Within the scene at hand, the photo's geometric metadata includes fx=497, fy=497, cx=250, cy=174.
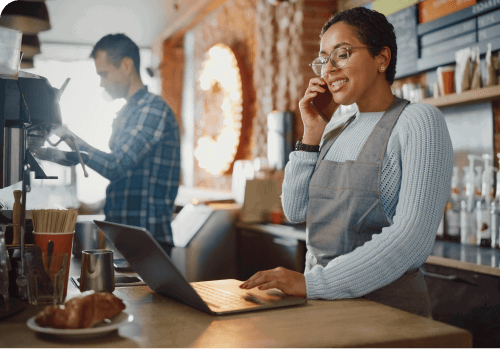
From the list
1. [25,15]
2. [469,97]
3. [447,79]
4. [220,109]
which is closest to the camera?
[469,97]

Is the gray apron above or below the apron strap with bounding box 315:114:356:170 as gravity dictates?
below

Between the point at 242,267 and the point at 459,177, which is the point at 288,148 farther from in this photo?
the point at 459,177

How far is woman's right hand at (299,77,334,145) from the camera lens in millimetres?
1594

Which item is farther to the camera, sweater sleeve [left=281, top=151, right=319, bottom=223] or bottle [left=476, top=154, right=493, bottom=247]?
bottle [left=476, top=154, right=493, bottom=247]

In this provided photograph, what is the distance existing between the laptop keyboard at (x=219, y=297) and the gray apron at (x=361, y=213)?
0.36 metres

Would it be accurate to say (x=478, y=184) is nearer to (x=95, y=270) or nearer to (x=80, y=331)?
(x=95, y=270)

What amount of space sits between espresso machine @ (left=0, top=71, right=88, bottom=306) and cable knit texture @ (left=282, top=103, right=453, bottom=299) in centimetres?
69

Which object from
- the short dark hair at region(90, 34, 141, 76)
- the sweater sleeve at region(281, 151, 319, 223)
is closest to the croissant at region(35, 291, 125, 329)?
the sweater sleeve at region(281, 151, 319, 223)

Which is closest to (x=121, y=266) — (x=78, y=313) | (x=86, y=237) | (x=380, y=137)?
(x=86, y=237)

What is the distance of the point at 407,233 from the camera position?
3.95 ft

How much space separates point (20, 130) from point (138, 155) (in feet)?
3.64

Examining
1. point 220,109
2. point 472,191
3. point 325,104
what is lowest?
point 472,191

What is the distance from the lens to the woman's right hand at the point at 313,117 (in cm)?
159

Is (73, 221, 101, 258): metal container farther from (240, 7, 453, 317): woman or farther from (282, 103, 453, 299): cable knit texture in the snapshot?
(282, 103, 453, 299): cable knit texture
